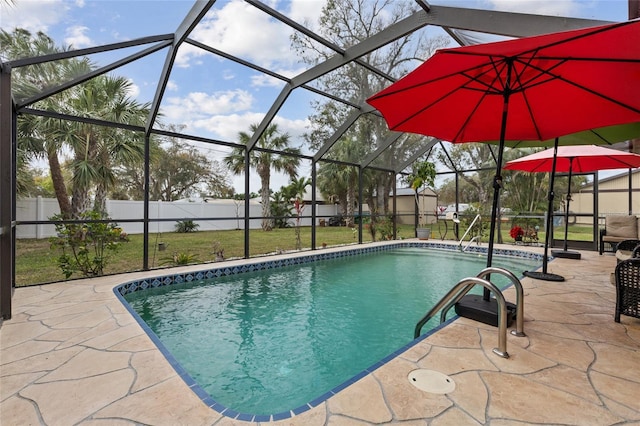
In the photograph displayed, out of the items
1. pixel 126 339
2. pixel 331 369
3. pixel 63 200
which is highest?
pixel 63 200

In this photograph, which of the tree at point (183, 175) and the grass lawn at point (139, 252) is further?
the tree at point (183, 175)

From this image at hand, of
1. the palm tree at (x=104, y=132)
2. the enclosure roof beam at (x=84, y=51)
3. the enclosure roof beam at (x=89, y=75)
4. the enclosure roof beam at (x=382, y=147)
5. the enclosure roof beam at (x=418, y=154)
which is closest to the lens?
the enclosure roof beam at (x=84, y=51)

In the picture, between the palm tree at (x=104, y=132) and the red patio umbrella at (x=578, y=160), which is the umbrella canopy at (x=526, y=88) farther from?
the palm tree at (x=104, y=132)

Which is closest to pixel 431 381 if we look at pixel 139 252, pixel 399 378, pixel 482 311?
pixel 399 378

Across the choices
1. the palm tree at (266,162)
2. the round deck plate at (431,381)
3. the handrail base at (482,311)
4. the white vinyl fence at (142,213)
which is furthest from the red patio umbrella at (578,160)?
the palm tree at (266,162)

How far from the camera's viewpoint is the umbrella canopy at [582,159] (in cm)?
458

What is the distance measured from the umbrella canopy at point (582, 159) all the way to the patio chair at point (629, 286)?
6.30 ft

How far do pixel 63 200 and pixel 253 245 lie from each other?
6066 mm

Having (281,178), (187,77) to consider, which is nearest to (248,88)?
(187,77)

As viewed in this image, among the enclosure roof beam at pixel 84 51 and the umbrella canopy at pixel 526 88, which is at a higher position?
the enclosure roof beam at pixel 84 51

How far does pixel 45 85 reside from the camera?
4.10m

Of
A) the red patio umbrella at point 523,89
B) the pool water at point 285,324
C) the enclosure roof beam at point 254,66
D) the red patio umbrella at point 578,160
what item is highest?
the enclosure roof beam at point 254,66

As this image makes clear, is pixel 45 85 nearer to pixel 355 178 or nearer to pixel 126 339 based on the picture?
pixel 126 339

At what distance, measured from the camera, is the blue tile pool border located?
169 cm
